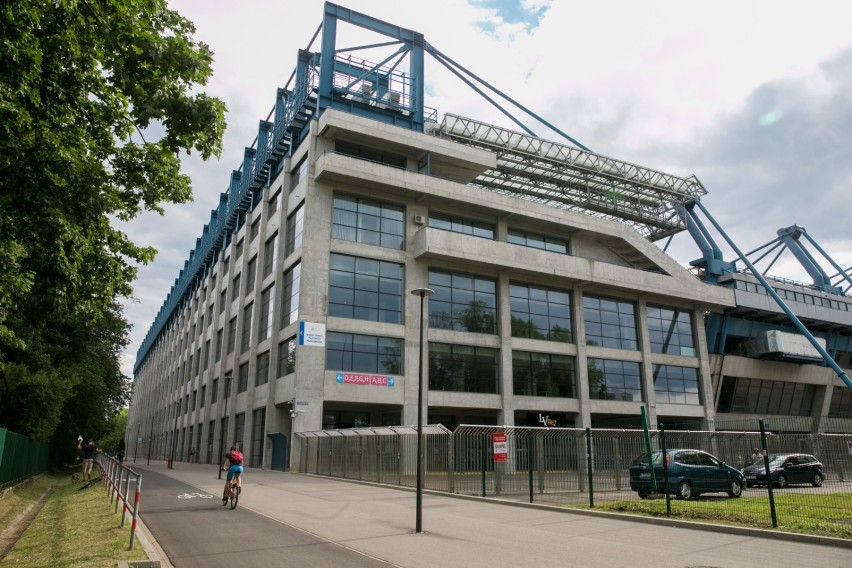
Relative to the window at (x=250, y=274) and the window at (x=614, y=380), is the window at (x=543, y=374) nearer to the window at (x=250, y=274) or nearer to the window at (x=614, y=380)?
the window at (x=614, y=380)

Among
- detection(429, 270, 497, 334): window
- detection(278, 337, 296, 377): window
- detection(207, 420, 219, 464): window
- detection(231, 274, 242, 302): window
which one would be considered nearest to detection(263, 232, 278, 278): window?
detection(278, 337, 296, 377): window

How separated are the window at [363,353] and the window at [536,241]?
13.0m

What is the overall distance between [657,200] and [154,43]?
50.9 meters

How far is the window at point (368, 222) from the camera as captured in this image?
38219 mm

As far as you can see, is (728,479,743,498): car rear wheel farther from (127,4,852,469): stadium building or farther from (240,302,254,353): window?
(240,302,254,353): window

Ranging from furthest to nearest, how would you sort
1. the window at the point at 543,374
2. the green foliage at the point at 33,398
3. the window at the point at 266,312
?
the window at the point at 266,312, the window at the point at 543,374, the green foliage at the point at 33,398

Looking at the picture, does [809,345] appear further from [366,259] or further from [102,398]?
[102,398]

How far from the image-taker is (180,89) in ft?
41.2

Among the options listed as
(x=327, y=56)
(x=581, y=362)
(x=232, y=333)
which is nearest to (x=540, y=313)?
(x=581, y=362)

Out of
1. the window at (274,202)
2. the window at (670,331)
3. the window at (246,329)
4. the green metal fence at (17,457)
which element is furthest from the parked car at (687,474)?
the window at (246,329)

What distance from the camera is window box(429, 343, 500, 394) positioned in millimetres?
38344

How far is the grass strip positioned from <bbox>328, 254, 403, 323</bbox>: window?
21201mm

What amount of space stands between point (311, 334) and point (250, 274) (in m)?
16.7

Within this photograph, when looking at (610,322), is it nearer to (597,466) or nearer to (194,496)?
(597,466)
